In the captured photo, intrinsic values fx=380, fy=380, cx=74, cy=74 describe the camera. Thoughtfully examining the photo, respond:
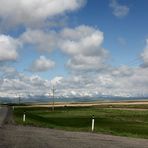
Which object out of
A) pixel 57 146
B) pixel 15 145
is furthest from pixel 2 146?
pixel 57 146

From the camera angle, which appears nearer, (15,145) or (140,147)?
(15,145)

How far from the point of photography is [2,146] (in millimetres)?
20047

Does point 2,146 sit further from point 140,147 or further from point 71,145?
point 140,147

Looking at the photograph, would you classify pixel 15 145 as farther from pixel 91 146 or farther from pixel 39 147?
pixel 91 146

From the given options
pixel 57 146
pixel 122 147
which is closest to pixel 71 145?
pixel 57 146

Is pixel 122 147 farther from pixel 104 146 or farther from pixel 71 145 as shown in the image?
pixel 71 145

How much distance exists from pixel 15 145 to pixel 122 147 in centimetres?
593

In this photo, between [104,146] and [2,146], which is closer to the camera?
[2,146]

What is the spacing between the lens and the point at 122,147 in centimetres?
2130

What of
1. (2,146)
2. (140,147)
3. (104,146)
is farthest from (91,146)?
(2,146)

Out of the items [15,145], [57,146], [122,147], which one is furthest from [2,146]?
[122,147]

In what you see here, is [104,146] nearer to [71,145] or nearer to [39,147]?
[71,145]

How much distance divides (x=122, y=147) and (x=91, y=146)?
69.0 inches

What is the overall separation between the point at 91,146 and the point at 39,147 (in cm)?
303
